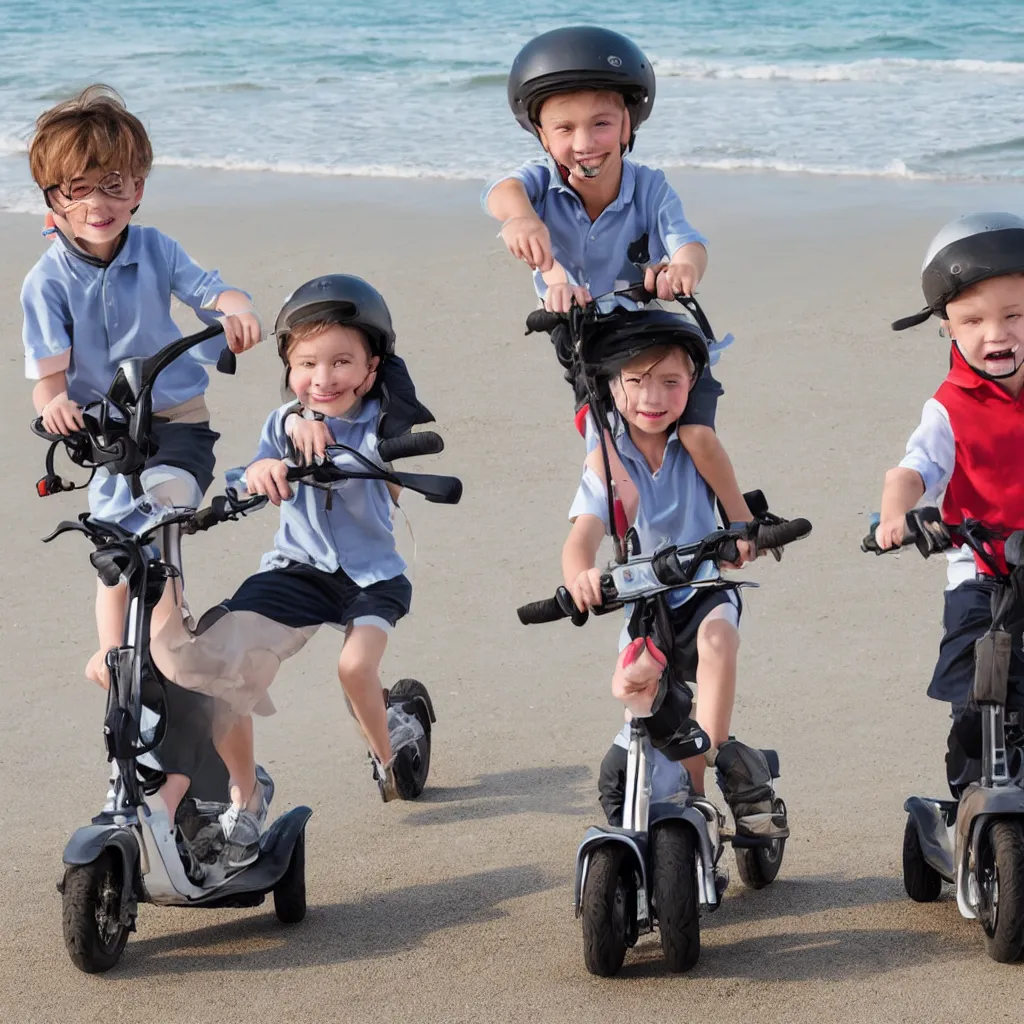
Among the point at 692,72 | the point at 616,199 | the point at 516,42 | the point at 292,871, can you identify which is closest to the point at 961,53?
the point at 692,72

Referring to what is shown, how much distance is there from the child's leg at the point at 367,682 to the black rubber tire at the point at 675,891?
1186 mm

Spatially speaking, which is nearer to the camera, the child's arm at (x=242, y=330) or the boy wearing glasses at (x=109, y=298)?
the child's arm at (x=242, y=330)

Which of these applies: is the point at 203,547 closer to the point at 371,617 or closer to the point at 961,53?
the point at 371,617

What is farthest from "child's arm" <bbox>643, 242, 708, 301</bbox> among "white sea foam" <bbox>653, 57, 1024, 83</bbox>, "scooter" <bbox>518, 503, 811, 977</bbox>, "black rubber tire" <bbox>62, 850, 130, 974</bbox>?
"white sea foam" <bbox>653, 57, 1024, 83</bbox>

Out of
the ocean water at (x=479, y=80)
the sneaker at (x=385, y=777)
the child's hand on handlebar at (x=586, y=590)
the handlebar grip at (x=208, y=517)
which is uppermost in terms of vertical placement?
the ocean water at (x=479, y=80)

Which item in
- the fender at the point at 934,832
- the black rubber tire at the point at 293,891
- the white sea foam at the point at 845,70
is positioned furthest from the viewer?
the white sea foam at the point at 845,70

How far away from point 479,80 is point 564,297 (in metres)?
15.9

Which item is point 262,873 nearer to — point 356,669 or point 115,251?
point 356,669

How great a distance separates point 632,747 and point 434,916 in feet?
2.52

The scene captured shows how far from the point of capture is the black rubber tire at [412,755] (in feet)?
17.7

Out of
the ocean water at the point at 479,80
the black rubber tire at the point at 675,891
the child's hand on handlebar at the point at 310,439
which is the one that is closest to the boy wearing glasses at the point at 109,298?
the child's hand on handlebar at the point at 310,439

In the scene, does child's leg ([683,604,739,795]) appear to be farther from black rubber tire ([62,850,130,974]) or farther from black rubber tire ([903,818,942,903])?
black rubber tire ([62,850,130,974])

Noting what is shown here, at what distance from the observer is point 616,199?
5.19 metres

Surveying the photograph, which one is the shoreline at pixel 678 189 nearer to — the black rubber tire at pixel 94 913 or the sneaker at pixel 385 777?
the sneaker at pixel 385 777
